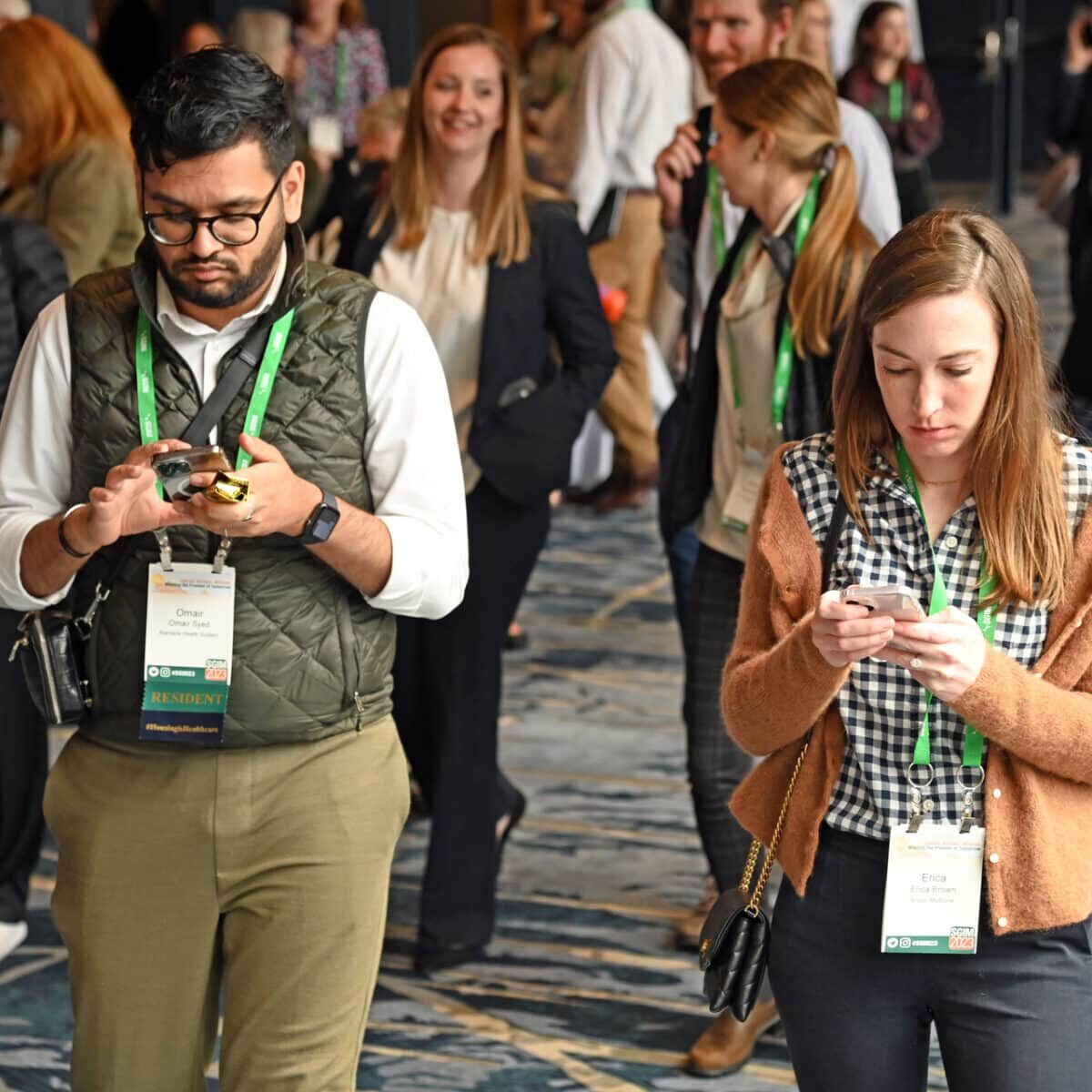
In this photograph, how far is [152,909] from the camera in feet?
8.73

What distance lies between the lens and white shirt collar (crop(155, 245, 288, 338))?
2.66m

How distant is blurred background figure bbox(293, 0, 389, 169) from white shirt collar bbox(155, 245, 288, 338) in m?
6.52

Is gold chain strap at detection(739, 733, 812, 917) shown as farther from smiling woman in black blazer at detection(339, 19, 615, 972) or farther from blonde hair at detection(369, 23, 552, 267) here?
blonde hair at detection(369, 23, 552, 267)

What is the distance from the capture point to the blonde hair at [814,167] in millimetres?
3691

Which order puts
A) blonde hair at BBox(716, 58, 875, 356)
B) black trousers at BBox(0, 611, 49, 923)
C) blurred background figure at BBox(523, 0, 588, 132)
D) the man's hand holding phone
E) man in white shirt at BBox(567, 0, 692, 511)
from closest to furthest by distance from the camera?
the man's hand holding phone < blonde hair at BBox(716, 58, 875, 356) < black trousers at BBox(0, 611, 49, 923) < man in white shirt at BBox(567, 0, 692, 511) < blurred background figure at BBox(523, 0, 588, 132)

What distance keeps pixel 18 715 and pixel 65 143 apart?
166cm

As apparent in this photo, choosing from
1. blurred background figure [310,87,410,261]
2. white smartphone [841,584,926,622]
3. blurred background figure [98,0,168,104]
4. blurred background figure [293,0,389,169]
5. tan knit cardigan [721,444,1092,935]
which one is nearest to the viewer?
white smartphone [841,584,926,622]

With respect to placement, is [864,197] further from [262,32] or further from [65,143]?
[262,32]

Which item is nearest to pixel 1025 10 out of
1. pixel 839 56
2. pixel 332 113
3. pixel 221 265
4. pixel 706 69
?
pixel 839 56

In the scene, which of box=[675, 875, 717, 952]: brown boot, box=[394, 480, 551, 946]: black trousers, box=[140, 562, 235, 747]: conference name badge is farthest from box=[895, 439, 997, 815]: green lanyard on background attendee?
box=[675, 875, 717, 952]: brown boot

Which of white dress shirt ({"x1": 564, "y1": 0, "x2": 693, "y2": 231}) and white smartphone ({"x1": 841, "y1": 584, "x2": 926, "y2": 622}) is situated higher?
white dress shirt ({"x1": 564, "y1": 0, "x2": 693, "y2": 231})

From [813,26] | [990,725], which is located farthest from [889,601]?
[813,26]

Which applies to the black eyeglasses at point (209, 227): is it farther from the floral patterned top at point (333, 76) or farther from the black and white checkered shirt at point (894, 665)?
the floral patterned top at point (333, 76)

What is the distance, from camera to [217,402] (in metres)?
2.61
